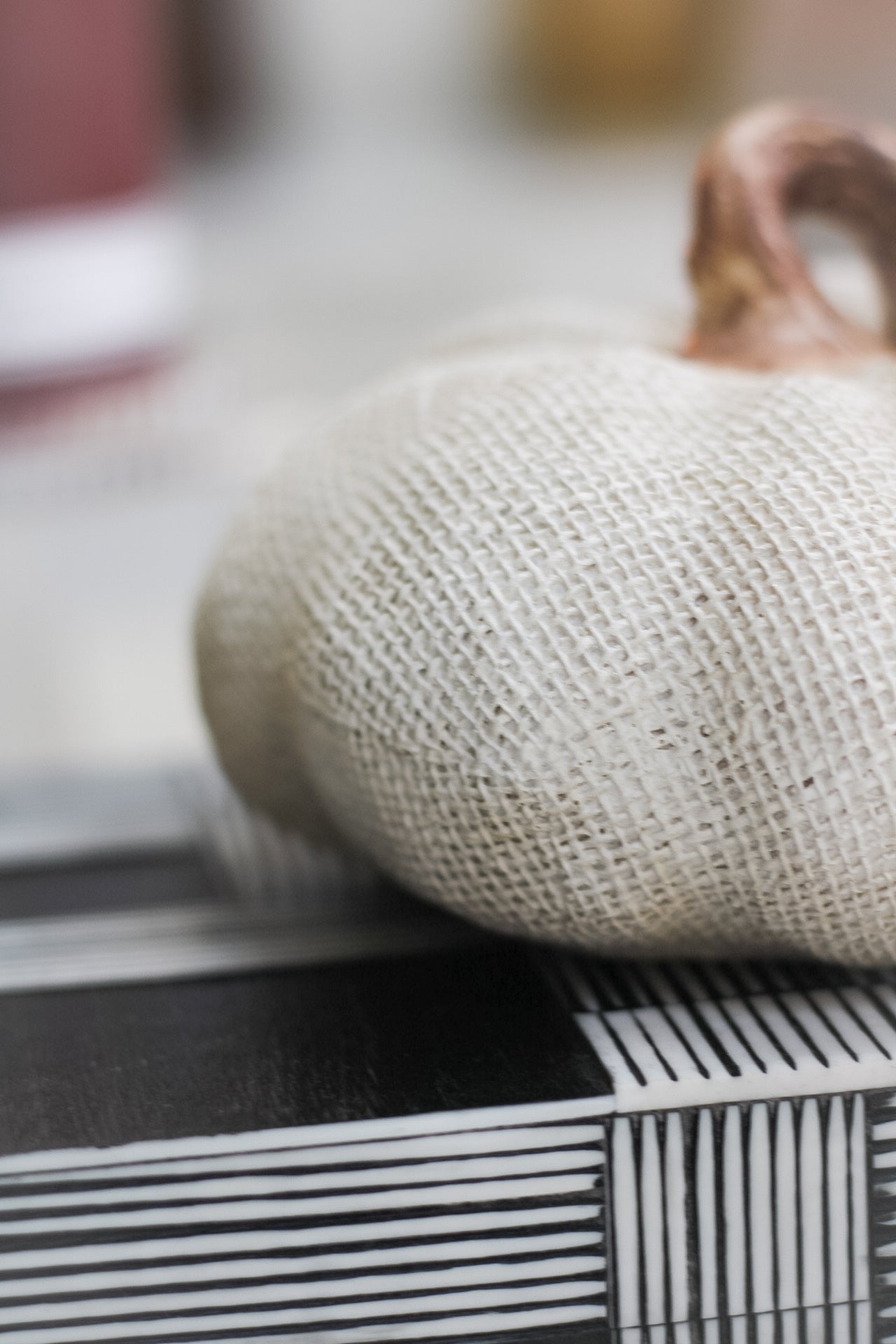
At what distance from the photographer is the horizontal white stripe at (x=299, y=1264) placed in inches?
10.0

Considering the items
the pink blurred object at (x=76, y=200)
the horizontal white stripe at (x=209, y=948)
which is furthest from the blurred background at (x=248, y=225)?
the horizontal white stripe at (x=209, y=948)

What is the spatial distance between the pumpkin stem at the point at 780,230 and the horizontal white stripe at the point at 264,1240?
0.18m

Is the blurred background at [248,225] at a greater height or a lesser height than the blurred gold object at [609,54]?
lesser

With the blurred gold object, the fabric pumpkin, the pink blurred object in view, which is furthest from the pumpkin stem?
the blurred gold object

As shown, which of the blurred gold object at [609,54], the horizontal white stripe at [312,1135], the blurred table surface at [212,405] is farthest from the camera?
the blurred gold object at [609,54]

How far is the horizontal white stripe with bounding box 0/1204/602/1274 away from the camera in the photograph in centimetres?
25

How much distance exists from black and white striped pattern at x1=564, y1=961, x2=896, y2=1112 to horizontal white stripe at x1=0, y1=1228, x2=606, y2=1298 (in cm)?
3

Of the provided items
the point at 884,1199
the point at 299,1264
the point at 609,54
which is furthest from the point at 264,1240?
the point at 609,54

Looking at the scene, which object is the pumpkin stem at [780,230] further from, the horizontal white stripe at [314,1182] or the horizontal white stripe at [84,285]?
the horizontal white stripe at [84,285]

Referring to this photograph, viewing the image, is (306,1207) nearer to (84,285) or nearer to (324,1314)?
(324,1314)

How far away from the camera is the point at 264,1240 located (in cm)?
26

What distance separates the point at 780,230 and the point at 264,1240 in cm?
24

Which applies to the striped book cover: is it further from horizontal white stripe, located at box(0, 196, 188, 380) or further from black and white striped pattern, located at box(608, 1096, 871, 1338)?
horizontal white stripe, located at box(0, 196, 188, 380)

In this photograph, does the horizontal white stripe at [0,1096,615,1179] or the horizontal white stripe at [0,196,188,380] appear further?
the horizontal white stripe at [0,196,188,380]
